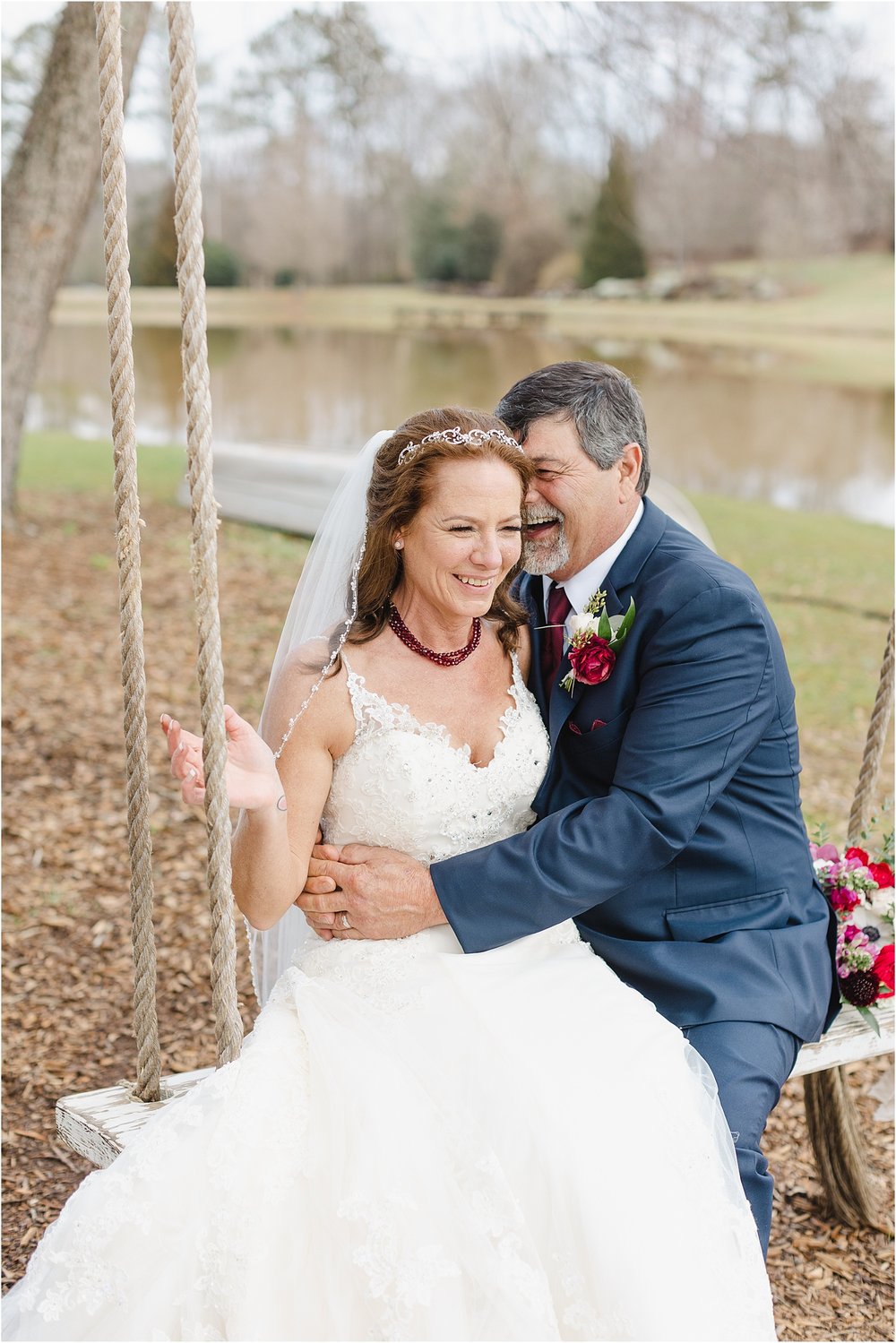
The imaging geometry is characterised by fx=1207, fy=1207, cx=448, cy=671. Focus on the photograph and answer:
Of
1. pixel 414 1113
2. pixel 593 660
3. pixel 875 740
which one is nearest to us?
pixel 414 1113

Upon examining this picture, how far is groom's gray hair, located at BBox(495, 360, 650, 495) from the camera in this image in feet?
9.09

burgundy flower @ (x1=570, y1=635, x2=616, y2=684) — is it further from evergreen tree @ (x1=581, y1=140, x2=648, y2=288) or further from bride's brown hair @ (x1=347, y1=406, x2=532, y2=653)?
evergreen tree @ (x1=581, y1=140, x2=648, y2=288)

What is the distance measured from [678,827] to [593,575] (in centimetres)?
68

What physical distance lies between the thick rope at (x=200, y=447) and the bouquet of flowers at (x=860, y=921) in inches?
60.6

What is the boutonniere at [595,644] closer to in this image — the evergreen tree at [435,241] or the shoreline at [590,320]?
the shoreline at [590,320]

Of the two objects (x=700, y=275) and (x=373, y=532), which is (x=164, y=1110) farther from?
(x=700, y=275)

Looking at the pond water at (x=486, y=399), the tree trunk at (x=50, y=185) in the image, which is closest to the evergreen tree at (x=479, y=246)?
the pond water at (x=486, y=399)

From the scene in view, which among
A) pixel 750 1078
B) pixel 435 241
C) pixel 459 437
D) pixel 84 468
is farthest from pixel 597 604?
pixel 435 241

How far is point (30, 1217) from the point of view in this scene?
10.4 ft

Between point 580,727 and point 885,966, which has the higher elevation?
point 580,727

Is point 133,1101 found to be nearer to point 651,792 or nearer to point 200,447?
point 651,792

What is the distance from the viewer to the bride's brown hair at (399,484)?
8.36ft

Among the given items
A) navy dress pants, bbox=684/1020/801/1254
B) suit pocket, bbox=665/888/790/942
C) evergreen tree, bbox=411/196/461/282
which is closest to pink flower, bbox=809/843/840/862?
suit pocket, bbox=665/888/790/942

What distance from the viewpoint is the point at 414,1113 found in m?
2.08
